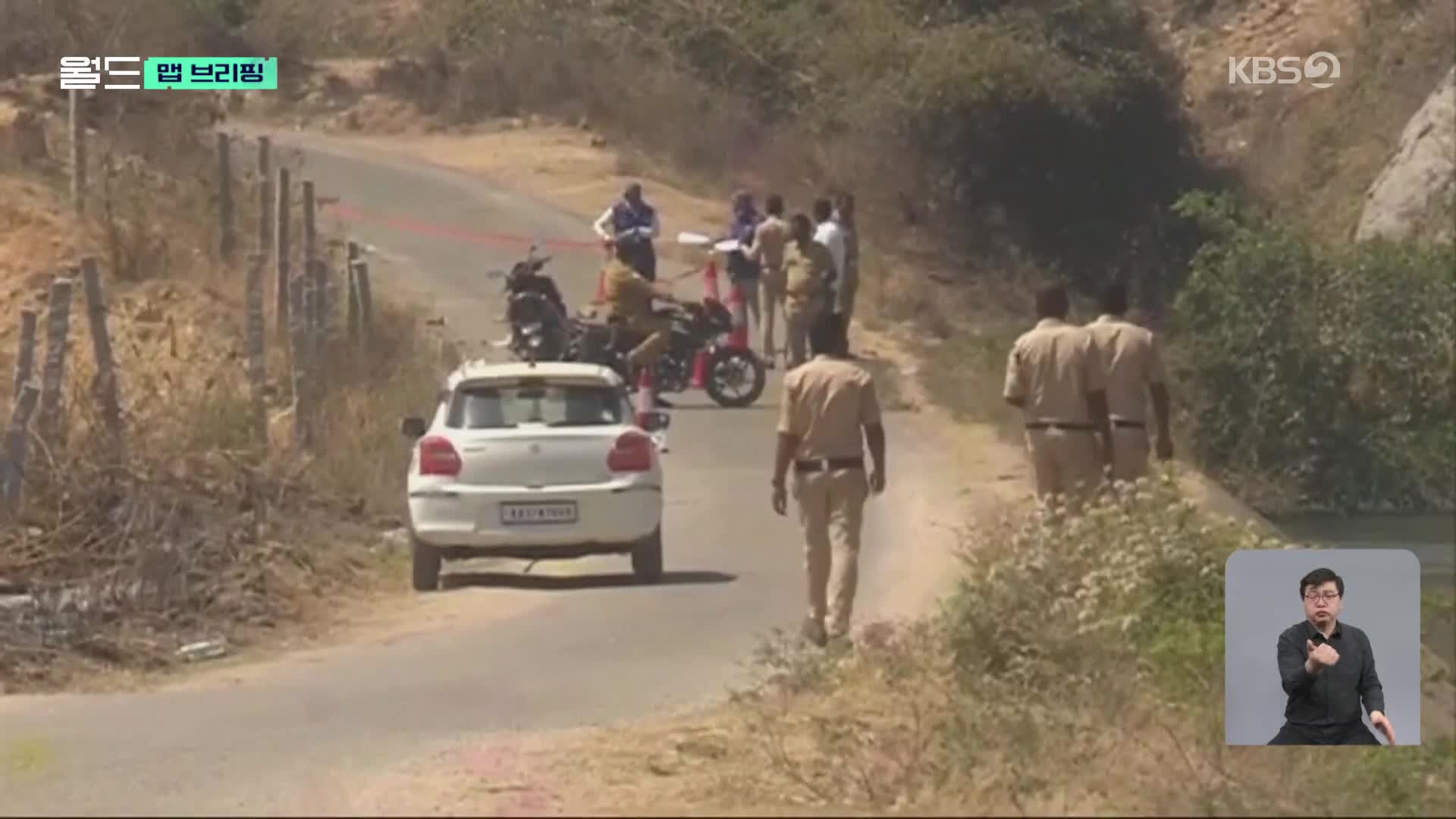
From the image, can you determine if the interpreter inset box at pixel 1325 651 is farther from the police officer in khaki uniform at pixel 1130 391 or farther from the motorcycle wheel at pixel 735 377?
the motorcycle wheel at pixel 735 377

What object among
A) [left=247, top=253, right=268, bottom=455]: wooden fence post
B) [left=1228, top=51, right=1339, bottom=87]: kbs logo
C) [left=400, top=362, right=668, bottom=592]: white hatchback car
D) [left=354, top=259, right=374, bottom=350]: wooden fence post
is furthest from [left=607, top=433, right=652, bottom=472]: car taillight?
[left=1228, top=51, right=1339, bottom=87]: kbs logo

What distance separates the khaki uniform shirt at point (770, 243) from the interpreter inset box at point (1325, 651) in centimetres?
1044

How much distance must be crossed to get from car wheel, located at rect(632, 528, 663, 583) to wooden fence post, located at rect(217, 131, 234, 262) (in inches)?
384

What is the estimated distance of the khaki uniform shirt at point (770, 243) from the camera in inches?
749

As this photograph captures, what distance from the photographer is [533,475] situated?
14.1 metres

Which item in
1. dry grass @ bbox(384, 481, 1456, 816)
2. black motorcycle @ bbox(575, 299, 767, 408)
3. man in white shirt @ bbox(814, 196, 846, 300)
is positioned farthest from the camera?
man in white shirt @ bbox(814, 196, 846, 300)

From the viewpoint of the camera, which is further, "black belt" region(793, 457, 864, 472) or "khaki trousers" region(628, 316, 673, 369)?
"khaki trousers" region(628, 316, 673, 369)

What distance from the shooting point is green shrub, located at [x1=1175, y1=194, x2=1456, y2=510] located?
87.1ft

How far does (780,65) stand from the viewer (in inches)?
1314

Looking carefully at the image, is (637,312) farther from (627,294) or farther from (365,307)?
(365,307)

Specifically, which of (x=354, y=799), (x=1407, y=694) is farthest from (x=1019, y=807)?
(x=354, y=799)

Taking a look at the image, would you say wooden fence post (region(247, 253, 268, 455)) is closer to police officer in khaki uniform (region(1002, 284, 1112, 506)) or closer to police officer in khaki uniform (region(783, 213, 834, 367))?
police officer in khaki uniform (region(783, 213, 834, 367))

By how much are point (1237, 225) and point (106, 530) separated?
50.5ft

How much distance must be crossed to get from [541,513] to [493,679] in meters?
1.97
